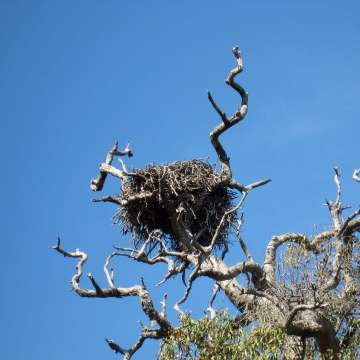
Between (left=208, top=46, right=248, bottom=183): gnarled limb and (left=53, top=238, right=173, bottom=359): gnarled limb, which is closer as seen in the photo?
(left=53, top=238, right=173, bottom=359): gnarled limb

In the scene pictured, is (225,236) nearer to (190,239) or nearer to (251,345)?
(190,239)

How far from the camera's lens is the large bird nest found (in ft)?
71.6

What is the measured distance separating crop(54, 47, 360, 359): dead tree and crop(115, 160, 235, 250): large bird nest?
20 millimetres

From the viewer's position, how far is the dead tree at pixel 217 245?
58.9 ft

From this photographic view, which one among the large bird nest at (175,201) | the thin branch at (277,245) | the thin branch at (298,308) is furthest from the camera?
the large bird nest at (175,201)

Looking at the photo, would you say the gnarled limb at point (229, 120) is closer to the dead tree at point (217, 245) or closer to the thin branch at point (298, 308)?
the dead tree at point (217, 245)

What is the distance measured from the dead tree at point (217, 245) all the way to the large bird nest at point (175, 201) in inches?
0.8

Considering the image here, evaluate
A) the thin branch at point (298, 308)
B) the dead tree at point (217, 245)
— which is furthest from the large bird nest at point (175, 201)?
the thin branch at point (298, 308)

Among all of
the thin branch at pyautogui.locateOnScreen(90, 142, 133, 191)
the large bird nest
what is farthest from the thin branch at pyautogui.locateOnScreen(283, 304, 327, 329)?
the thin branch at pyautogui.locateOnScreen(90, 142, 133, 191)

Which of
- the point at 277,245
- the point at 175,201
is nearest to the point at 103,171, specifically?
the point at 175,201

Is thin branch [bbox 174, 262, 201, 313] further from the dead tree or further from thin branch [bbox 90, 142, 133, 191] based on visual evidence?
thin branch [bbox 90, 142, 133, 191]

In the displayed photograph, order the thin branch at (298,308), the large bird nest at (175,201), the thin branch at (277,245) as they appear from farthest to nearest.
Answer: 1. the large bird nest at (175,201)
2. the thin branch at (277,245)
3. the thin branch at (298,308)

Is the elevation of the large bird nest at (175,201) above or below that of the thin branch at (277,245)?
above

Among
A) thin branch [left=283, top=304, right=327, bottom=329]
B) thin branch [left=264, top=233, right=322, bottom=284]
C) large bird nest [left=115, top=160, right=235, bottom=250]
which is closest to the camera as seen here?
thin branch [left=283, top=304, right=327, bottom=329]
